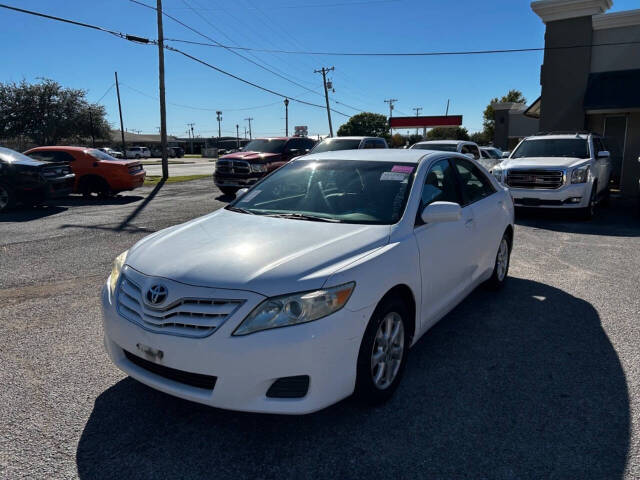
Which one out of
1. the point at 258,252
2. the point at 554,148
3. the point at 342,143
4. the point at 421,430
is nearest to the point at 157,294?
the point at 258,252

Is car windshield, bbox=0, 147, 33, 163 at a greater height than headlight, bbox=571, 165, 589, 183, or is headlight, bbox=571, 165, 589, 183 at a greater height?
car windshield, bbox=0, 147, 33, 163

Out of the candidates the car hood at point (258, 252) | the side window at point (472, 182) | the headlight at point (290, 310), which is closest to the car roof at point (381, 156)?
the side window at point (472, 182)

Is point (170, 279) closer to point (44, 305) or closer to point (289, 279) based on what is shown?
point (289, 279)

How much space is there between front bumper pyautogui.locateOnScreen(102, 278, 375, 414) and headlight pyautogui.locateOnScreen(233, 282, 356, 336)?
0.03 meters

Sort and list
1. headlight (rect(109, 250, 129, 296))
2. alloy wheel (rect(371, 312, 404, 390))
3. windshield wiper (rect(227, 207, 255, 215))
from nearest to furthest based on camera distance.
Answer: alloy wheel (rect(371, 312, 404, 390)), headlight (rect(109, 250, 129, 296)), windshield wiper (rect(227, 207, 255, 215))

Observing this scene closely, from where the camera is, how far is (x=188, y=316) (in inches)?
102

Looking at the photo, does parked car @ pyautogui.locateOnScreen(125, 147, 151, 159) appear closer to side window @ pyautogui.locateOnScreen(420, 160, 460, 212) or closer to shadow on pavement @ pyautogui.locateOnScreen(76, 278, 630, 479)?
side window @ pyautogui.locateOnScreen(420, 160, 460, 212)

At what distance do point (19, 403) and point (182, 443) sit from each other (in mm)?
1232

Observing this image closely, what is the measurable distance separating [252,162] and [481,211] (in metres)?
11.1

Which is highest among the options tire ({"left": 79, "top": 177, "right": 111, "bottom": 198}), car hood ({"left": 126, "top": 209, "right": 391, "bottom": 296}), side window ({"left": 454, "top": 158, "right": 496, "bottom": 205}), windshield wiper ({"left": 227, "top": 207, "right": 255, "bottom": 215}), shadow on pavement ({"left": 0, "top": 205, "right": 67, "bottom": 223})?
side window ({"left": 454, "top": 158, "right": 496, "bottom": 205})

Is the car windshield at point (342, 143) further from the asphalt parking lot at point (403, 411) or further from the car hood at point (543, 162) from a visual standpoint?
the asphalt parking lot at point (403, 411)

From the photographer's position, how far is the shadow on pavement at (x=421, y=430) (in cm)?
252

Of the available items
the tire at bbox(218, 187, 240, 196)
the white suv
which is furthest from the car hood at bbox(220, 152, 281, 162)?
the white suv

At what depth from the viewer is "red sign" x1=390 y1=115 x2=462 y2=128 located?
46.4m
